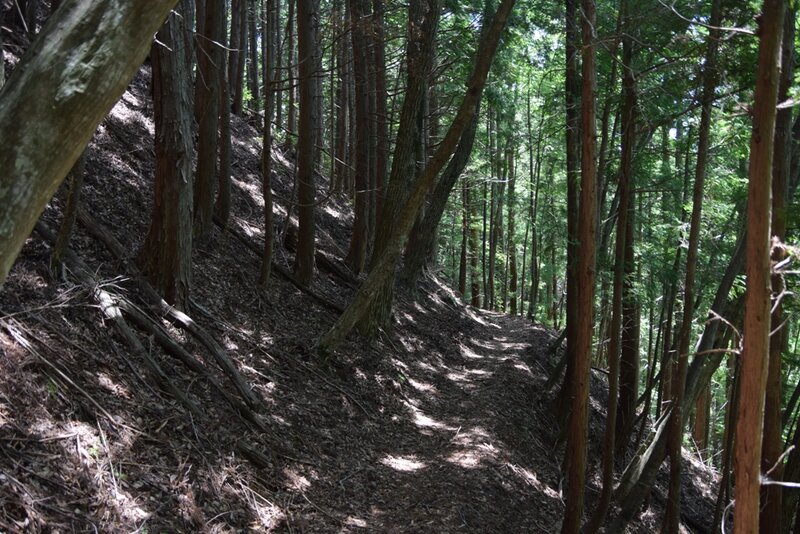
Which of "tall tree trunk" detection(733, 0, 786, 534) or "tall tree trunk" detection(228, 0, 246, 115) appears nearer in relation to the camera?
"tall tree trunk" detection(733, 0, 786, 534)

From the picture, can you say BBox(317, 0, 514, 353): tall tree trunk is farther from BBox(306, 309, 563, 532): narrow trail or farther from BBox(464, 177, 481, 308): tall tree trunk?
BBox(464, 177, 481, 308): tall tree trunk

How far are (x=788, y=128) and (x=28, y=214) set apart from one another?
7335mm

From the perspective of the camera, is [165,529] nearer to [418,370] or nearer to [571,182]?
[418,370]

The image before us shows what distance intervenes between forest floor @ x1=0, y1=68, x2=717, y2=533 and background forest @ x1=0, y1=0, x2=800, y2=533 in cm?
4

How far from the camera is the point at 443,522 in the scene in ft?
23.9

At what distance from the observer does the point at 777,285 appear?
7223 millimetres

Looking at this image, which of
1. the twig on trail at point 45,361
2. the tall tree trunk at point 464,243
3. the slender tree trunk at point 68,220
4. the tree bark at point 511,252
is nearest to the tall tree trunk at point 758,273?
the twig on trail at point 45,361

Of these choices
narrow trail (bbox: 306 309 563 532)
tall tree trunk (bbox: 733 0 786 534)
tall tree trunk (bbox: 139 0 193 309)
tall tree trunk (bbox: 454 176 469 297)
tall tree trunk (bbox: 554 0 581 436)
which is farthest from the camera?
tall tree trunk (bbox: 454 176 469 297)

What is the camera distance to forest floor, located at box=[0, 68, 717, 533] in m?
5.01

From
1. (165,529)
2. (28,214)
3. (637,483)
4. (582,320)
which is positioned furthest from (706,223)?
(28,214)

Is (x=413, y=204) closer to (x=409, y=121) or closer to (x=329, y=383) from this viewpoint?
(x=329, y=383)

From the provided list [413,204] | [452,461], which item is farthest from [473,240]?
[452,461]

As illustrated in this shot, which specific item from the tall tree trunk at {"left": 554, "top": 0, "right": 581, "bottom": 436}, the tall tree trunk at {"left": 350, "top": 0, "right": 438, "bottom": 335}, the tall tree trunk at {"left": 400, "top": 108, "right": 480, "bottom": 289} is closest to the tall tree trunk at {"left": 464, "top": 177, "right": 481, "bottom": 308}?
the tall tree trunk at {"left": 400, "top": 108, "right": 480, "bottom": 289}

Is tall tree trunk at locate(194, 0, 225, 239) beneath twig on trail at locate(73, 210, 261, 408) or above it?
above
